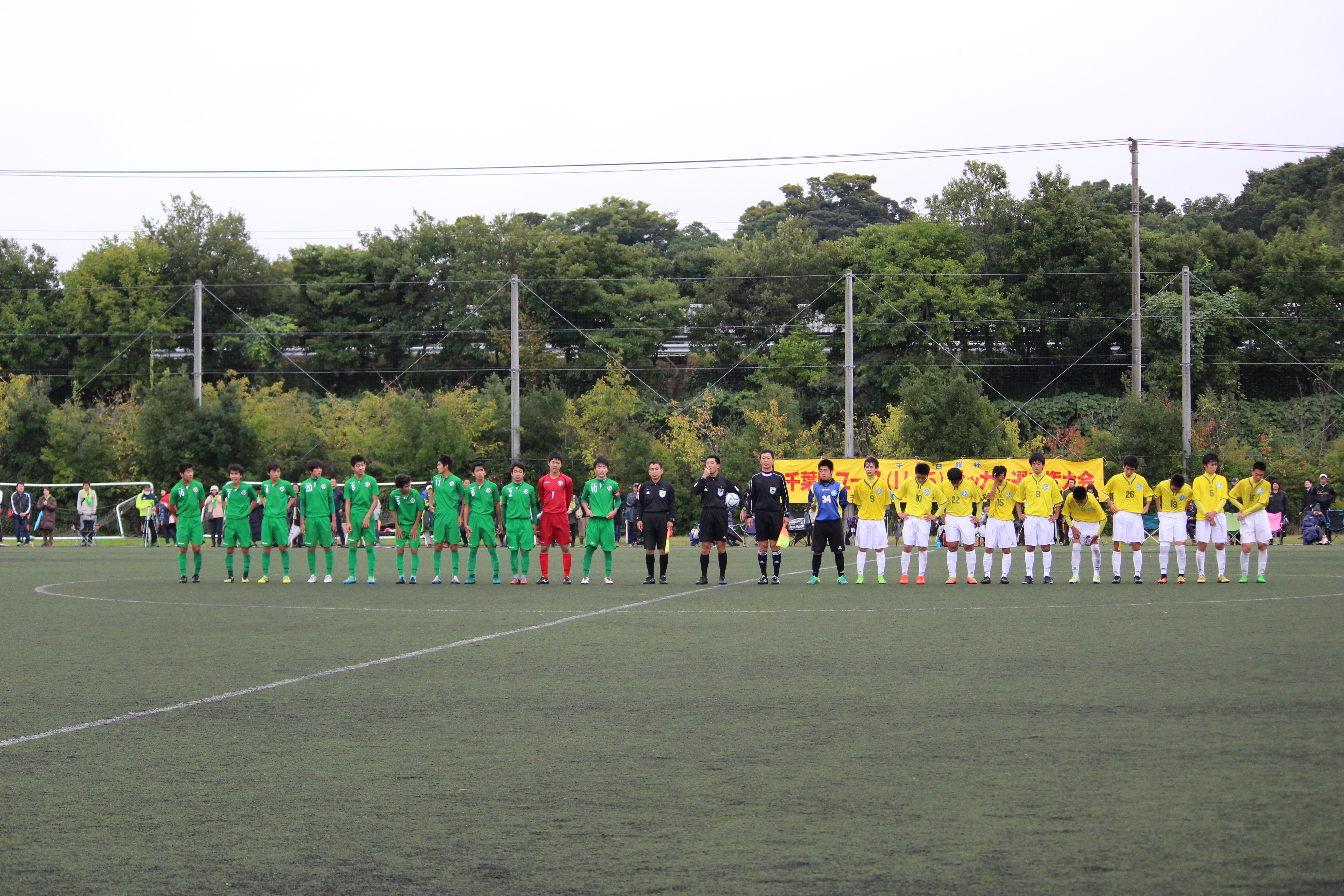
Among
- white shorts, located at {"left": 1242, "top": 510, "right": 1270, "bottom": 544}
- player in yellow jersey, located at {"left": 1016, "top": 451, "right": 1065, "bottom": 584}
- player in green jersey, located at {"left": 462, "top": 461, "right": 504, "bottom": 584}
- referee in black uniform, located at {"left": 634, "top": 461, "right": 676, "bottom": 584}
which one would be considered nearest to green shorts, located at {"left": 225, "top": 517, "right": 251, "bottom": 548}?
player in green jersey, located at {"left": 462, "top": 461, "right": 504, "bottom": 584}

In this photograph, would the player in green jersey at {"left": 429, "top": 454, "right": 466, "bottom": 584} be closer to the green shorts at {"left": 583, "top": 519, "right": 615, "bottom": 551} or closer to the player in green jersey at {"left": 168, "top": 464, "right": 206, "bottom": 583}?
the green shorts at {"left": 583, "top": 519, "right": 615, "bottom": 551}

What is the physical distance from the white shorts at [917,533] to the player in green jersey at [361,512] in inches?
323

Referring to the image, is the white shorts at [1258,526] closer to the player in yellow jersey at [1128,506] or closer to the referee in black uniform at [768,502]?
the player in yellow jersey at [1128,506]

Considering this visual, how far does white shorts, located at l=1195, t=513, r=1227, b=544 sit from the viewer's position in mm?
19031

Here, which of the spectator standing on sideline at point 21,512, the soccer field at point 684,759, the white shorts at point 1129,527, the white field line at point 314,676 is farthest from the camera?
the spectator standing on sideline at point 21,512

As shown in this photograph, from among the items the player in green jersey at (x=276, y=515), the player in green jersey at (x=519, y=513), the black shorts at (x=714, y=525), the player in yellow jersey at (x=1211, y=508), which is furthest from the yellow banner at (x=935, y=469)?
the player in green jersey at (x=276, y=515)

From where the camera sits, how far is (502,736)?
748cm

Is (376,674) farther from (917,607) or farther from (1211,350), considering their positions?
(1211,350)

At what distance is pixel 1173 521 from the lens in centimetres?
1959

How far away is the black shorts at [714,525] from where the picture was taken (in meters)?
19.6

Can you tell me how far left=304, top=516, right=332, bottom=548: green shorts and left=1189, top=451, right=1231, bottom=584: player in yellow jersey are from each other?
Answer: 13.0m

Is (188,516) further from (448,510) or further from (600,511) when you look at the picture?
(600,511)

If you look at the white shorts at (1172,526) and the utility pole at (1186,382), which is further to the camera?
the utility pole at (1186,382)

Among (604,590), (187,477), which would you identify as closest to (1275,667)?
(604,590)
